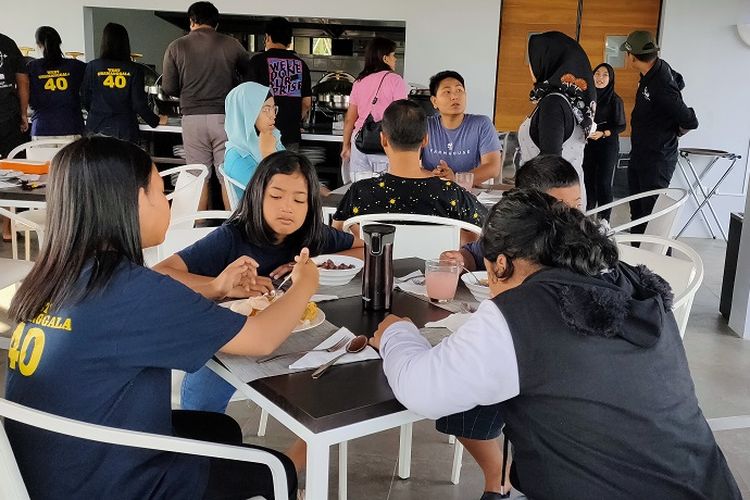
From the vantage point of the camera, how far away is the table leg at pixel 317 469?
1126mm

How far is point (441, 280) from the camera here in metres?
1.72

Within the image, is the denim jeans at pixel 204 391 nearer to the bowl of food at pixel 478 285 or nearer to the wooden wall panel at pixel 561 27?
the bowl of food at pixel 478 285

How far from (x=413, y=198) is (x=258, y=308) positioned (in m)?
1.06

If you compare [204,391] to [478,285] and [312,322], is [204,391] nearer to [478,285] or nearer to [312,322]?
[312,322]

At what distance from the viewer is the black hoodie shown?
42.9 inches

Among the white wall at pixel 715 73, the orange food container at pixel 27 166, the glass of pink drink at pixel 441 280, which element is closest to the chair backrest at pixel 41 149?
the orange food container at pixel 27 166

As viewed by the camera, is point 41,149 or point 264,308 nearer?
point 264,308

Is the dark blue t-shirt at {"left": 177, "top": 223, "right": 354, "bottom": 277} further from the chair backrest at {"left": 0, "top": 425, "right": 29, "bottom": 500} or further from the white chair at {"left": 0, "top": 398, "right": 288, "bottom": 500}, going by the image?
the chair backrest at {"left": 0, "top": 425, "right": 29, "bottom": 500}

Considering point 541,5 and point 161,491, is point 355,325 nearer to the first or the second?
point 161,491

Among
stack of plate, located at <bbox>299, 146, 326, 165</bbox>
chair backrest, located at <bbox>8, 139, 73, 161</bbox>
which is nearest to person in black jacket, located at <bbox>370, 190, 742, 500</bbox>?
chair backrest, located at <bbox>8, 139, 73, 161</bbox>

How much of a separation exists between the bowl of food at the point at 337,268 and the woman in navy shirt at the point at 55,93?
373cm

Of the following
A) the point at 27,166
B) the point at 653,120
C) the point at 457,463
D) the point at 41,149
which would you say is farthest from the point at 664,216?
the point at 41,149

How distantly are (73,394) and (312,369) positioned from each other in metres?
0.38

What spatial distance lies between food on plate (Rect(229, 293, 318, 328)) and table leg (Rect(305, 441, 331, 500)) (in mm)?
406
